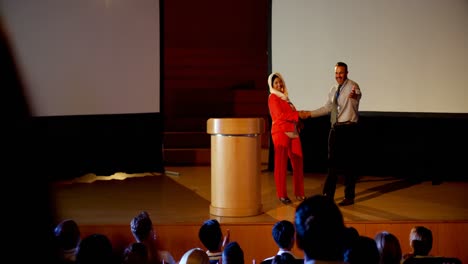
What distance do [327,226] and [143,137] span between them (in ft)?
17.7

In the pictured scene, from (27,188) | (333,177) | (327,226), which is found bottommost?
(333,177)

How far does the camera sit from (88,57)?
5.79 m

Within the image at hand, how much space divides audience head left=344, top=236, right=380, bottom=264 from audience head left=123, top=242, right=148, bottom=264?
2.77 ft

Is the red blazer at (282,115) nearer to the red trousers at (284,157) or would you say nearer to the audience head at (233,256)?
the red trousers at (284,157)

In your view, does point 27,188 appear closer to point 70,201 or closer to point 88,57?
point 70,201

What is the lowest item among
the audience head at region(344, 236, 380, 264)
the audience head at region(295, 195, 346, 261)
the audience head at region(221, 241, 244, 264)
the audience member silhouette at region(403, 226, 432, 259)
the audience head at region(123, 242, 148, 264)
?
the audience member silhouette at region(403, 226, 432, 259)

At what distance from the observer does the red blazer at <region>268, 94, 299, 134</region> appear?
442 cm

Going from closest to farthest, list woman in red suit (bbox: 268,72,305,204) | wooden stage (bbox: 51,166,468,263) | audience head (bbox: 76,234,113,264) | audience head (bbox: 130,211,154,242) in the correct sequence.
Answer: audience head (bbox: 76,234,113,264)
audience head (bbox: 130,211,154,242)
wooden stage (bbox: 51,166,468,263)
woman in red suit (bbox: 268,72,305,204)

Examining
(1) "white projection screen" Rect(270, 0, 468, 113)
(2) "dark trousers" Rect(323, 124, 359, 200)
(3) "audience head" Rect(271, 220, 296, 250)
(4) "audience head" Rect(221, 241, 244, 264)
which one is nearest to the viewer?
(4) "audience head" Rect(221, 241, 244, 264)

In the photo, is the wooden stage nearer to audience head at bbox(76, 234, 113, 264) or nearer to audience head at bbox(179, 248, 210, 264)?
audience head at bbox(76, 234, 113, 264)

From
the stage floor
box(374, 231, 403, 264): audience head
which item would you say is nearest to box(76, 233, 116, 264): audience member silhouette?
box(374, 231, 403, 264): audience head

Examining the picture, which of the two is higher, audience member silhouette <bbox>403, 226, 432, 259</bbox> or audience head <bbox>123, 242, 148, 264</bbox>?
audience head <bbox>123, 242, 148, 264</bbox>

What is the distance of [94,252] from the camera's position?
1.96 metres

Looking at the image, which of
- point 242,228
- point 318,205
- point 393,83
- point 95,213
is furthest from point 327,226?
point 393,83
